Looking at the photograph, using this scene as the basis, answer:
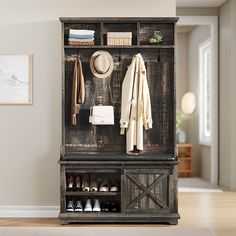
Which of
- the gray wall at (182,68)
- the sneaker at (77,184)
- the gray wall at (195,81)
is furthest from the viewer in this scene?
the gray wall at (182,68)

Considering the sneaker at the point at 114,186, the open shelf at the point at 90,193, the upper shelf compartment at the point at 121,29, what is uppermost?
the upper shelf compartment at the point at 121,29

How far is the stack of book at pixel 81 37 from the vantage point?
5.27 m

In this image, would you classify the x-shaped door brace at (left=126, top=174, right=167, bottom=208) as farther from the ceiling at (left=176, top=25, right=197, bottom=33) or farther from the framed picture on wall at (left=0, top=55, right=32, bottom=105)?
the ceiling at (left=176, top=25, right=197, bottom=33)

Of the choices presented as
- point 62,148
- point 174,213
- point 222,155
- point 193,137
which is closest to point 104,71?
point 62,148

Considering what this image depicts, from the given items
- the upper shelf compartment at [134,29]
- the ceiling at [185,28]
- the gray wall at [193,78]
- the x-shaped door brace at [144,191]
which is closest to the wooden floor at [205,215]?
the x-shaped door brace at [144,191]

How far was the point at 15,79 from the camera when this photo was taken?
5551 mm

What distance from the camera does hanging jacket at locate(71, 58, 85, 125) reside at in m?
5.24

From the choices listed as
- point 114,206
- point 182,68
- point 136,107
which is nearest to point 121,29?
point 136,107

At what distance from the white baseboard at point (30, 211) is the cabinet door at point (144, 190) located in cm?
89

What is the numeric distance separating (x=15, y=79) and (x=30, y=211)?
149 cm

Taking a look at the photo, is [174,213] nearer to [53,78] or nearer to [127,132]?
[127,132]

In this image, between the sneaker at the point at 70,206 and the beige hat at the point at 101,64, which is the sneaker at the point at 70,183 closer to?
the sneaker at the point at 70,206

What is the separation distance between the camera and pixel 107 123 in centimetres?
525

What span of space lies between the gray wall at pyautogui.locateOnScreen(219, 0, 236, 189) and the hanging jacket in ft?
10.1
